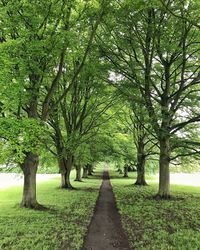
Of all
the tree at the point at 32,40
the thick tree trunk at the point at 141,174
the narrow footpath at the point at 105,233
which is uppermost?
the tree at the point at 32,40

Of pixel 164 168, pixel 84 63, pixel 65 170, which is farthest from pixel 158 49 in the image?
pixel 65 170

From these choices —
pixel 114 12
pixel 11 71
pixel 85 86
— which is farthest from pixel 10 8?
pixel 85 86

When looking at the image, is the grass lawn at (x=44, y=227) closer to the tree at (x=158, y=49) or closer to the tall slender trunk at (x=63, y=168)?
the tree at (x=158, y=49)

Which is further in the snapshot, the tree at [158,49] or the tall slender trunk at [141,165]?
the tall slender trunk at [141,165]

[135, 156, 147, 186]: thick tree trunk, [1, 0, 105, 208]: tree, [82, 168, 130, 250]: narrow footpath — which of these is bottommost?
[82, 168, 130, 250]: narrow footpath

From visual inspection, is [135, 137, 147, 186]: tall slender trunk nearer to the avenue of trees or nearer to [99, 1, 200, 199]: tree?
the avenue of trees

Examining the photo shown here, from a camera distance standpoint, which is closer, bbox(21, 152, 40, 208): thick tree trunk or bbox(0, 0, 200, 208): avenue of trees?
bbox(0, 0, 200, 208): avenue of trees

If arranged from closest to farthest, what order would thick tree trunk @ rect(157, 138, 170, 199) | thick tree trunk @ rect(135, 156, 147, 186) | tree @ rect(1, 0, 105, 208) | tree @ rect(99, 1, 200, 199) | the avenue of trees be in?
tree @ rect(1, 0, 105, 208)
the avenue of trees
tree @ rect(99, 1, 200, 199)
thick tree trunk @ rect(157, 138, 170, 199)
thick tree trunk @ rect(135, 156, 147, 186)

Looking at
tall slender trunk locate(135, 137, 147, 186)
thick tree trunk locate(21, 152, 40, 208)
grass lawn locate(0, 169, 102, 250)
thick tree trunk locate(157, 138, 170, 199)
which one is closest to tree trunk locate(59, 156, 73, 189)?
tall slender trunk locate(135, 137, 147, 186)

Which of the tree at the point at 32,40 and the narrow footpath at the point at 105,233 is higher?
the tree at the point at 32,40

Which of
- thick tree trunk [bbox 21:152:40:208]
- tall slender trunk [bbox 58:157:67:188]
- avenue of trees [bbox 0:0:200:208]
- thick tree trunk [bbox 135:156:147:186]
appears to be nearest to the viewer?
avenue of trees [bbox 0:0:200:208]

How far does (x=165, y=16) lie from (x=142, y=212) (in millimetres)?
10580

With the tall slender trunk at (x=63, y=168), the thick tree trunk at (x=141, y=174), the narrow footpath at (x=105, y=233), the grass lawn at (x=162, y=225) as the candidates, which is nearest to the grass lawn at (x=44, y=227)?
the narrow footpath at (x=105, y=233)

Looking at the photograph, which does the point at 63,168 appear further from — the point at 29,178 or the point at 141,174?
the point at 29,178
